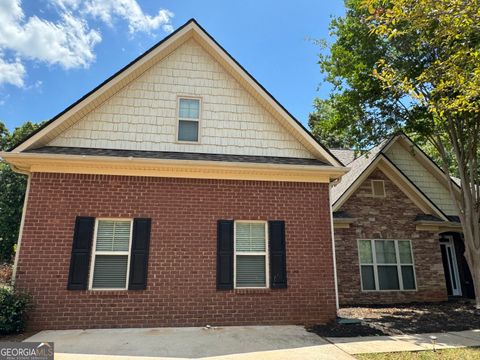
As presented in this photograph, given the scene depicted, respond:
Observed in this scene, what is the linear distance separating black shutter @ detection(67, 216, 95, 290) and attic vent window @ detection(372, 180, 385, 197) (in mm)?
10168

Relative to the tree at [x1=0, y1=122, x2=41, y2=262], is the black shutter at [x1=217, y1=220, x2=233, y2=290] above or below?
below

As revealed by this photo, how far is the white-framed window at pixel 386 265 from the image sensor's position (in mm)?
12166

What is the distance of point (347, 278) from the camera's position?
1193 cm

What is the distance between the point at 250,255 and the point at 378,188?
Result: 23.7 feet

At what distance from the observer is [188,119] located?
921cm

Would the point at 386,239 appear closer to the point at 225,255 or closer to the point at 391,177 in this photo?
the point at 391,177

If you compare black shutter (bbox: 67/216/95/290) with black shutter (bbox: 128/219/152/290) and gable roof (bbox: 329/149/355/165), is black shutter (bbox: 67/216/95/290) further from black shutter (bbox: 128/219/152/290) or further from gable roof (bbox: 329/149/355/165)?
gable roof (bbox: 329/149/355/165)

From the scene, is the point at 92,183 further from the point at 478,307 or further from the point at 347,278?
the point at 478,307

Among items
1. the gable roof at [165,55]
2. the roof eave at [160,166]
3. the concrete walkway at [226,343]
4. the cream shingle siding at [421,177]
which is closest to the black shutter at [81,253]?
the concrete walkway at [226,343]

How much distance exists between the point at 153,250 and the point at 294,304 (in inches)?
144

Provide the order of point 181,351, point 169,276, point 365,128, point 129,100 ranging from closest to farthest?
point 181,351
point 169,276
point 129,100
point 365,128

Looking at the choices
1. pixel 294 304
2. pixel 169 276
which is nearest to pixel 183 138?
pixel 169 276
